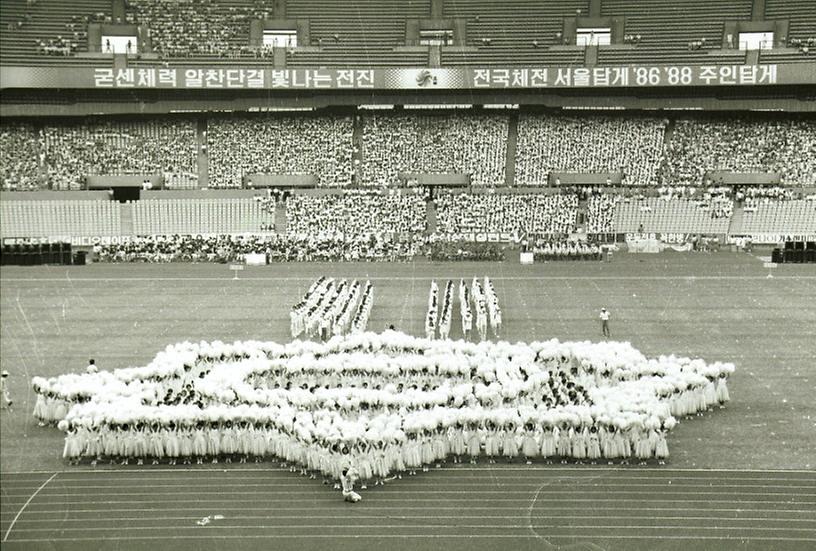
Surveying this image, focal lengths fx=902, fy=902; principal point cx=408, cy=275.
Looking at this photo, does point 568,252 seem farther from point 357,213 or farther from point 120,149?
point 120,149

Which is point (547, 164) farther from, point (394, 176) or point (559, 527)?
point (559, 527)

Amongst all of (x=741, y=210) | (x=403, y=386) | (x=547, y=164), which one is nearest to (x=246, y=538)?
(x=403, y=386)

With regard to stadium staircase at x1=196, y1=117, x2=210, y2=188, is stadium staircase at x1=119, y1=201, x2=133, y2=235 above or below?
below

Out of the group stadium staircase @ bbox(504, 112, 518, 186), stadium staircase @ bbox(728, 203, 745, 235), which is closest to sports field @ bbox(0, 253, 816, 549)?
stadium staircase @ bbox(728, 203, 745, 235)

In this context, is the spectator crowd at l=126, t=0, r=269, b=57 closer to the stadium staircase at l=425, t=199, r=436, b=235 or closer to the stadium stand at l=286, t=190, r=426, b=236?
the stadium stand at l=286, t=190, r=426, b=236

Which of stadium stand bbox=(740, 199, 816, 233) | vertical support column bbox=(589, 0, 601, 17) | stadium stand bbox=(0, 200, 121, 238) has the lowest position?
stadium stand bbox=(0, 200, 121, 238)

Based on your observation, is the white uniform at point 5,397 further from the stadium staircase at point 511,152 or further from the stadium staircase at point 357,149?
the stadium staircase at point 511,152

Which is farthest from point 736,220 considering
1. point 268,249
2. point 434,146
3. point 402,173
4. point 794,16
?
point 268,249
